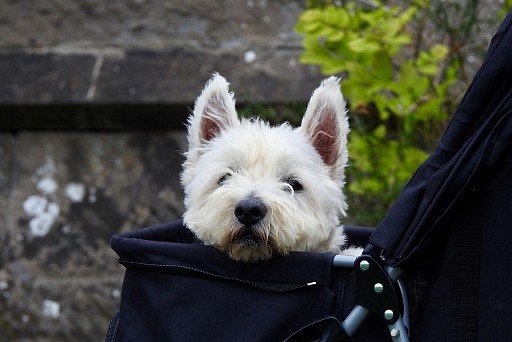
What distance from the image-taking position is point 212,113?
3.27 m

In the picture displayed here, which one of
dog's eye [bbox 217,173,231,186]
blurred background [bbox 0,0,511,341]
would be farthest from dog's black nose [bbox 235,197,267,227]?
blurred background [bbox 0,0,511,341]

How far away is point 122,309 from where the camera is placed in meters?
2.69

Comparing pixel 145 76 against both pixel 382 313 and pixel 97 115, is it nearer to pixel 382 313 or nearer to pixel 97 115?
pixel 97 115

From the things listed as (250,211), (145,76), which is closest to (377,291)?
(250,211)

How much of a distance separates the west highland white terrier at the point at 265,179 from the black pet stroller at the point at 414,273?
0.59 feet

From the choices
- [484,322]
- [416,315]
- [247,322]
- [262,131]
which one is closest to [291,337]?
[247,322]

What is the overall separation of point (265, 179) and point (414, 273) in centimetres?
77

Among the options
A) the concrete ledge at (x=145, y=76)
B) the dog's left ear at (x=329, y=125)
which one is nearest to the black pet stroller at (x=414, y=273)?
the dog's left ear at (x=329, y=125)

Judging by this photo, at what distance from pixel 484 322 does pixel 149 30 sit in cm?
401

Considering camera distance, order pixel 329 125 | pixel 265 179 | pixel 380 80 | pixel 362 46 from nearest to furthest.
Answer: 1. pixel 265 179
2. pixel 329 125
3. pixel 362 46
4. pixel 380 80

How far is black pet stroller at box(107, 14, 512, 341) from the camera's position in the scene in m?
2.25

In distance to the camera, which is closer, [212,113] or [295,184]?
[295,184]

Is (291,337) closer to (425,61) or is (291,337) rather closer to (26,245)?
(425,61)

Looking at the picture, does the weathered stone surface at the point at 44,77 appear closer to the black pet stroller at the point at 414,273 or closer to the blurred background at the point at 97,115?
the blurred background at the point at 97,115
